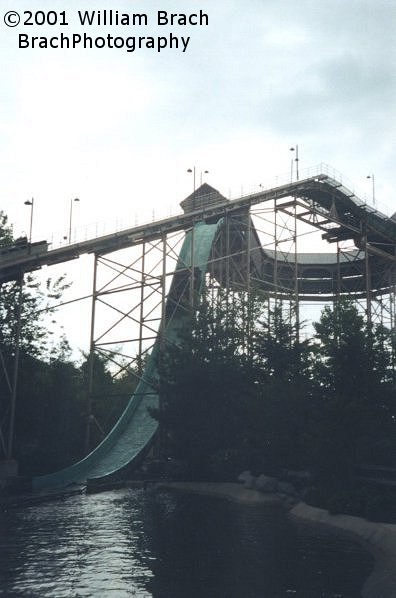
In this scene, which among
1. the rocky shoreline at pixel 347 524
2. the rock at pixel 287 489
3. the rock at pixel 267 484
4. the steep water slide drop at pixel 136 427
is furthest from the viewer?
the steep water slide drop at pixel 136 427

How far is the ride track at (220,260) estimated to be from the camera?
34188 mm

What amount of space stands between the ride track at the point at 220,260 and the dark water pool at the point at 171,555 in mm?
8591

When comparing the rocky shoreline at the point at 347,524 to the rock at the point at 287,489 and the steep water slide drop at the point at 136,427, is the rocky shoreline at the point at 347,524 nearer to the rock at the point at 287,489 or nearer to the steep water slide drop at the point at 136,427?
the rock at the point at 287,489

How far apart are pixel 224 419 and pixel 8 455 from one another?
1047 cm

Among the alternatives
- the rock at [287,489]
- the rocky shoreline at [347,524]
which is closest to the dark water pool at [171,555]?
the rocky shoreline at [347,524]

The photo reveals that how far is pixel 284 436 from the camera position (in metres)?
28.5

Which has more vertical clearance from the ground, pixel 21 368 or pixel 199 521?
pixel 21 368

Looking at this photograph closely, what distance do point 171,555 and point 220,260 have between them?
28267mm

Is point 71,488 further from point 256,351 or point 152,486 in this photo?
point 256,351

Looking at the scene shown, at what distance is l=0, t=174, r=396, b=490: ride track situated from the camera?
34.2m

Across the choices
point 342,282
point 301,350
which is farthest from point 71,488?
point 342,282

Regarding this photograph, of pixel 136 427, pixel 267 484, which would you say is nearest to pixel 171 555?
pixel 267 484

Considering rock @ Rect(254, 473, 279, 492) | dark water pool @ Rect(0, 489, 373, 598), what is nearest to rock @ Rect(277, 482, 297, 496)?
rock @ Rect(254, 473, 279, 492)

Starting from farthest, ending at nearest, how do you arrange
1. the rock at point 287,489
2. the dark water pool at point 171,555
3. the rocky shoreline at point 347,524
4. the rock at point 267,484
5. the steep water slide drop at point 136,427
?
the steep water slide drop at point 136,427 < the rock at point 267,484 < the rock at point 287,489 < the rocky shoreline at point 347,524 < the dark water pool at point 171,555
